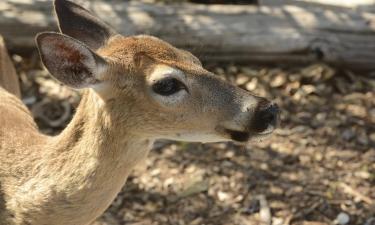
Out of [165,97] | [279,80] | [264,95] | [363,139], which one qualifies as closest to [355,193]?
[363,139]

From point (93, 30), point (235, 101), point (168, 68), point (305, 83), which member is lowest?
point (305, 83)

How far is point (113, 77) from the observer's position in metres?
3.34

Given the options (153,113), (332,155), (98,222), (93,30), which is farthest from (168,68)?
(332,155)

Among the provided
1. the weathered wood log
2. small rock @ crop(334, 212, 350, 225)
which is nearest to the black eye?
small rock @ crop(334, 212, 350, 225)

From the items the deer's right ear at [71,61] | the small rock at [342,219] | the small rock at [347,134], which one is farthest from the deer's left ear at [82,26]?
the small rock at [347,134]

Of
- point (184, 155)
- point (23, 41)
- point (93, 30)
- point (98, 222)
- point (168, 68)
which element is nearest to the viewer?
point (168, 68)

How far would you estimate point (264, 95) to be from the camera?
6.34 metres

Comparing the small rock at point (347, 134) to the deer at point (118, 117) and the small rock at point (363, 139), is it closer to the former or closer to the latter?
the small rock at point (363, 139)

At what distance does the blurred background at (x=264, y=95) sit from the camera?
5199 mm

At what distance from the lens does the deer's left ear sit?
3.88m

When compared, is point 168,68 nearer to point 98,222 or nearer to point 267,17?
point 98,222

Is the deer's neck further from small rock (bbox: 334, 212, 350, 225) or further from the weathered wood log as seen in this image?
the weathered wood log

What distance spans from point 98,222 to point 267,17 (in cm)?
275

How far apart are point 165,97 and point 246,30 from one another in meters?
3.34
